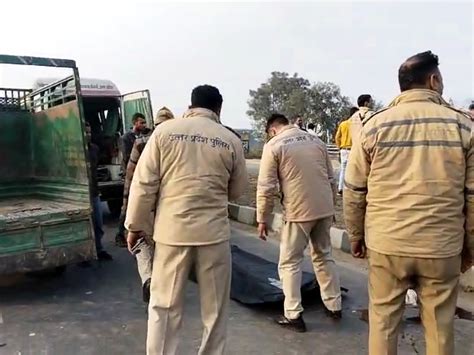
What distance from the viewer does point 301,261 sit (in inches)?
174

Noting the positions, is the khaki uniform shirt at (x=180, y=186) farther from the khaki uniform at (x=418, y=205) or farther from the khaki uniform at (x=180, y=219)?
the khaki uniform at (x=418, y=205)

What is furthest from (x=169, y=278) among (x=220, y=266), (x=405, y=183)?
(x=405, y=183)

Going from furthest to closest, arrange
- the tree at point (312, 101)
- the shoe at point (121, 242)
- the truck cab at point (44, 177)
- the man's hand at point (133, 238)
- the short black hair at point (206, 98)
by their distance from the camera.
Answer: the tree at point (312, 101) → the shoe at point (121, 242) → the truck cab at point (44, 177) → the short black hair at point (206, 98) → the man's hand at point (133, 238)

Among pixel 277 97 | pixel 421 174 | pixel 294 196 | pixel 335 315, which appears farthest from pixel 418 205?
pixel 277 97

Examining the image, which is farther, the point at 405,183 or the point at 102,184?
the point at 102,184

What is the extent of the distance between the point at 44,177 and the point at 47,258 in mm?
2150

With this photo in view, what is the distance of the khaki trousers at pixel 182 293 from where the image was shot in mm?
3311

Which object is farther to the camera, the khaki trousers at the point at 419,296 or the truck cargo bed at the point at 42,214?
the truck cargo bed at the point at 42,214

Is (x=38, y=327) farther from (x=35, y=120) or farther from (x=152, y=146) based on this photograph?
(x=35, y=120)

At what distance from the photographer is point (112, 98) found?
1034 centimetres

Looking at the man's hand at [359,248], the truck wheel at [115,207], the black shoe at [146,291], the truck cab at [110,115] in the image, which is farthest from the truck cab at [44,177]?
the man's hand at [359,248]

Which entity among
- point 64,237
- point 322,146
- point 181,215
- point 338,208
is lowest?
point 338,208

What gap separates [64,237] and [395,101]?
139 inches

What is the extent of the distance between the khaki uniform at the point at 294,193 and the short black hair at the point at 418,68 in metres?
1.49
